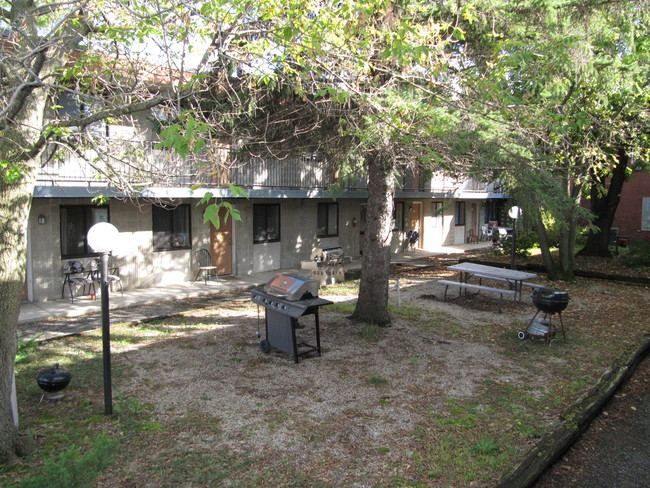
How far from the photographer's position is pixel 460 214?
29.2 meters

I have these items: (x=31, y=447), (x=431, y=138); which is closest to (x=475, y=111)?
(x=431, y=138)

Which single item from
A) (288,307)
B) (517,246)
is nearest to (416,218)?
(517,246)

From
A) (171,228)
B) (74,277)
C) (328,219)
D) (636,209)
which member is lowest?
(74,277)

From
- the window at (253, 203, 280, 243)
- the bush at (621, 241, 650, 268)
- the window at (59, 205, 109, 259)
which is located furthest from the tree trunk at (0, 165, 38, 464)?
the bush at (621, 241, 650, 268)

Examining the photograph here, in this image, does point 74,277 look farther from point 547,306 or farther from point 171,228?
point 547,306

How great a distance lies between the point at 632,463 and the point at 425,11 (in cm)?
718

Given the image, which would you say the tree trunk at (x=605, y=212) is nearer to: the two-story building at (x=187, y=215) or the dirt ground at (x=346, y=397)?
the two-story building at (x=187, y=215)

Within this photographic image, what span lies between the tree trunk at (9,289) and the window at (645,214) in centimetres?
3187

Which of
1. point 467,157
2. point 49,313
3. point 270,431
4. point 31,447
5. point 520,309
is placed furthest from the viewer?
point 520,309

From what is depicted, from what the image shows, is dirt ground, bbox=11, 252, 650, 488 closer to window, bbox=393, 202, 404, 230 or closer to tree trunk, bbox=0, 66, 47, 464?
tree trunk, bbox=0, 66, 47, 464

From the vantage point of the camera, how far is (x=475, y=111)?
794 centimetres

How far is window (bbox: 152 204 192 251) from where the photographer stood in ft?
49.1

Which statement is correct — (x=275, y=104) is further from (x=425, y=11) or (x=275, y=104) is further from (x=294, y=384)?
(x=294, y=384)

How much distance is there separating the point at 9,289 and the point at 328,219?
15949 mm
